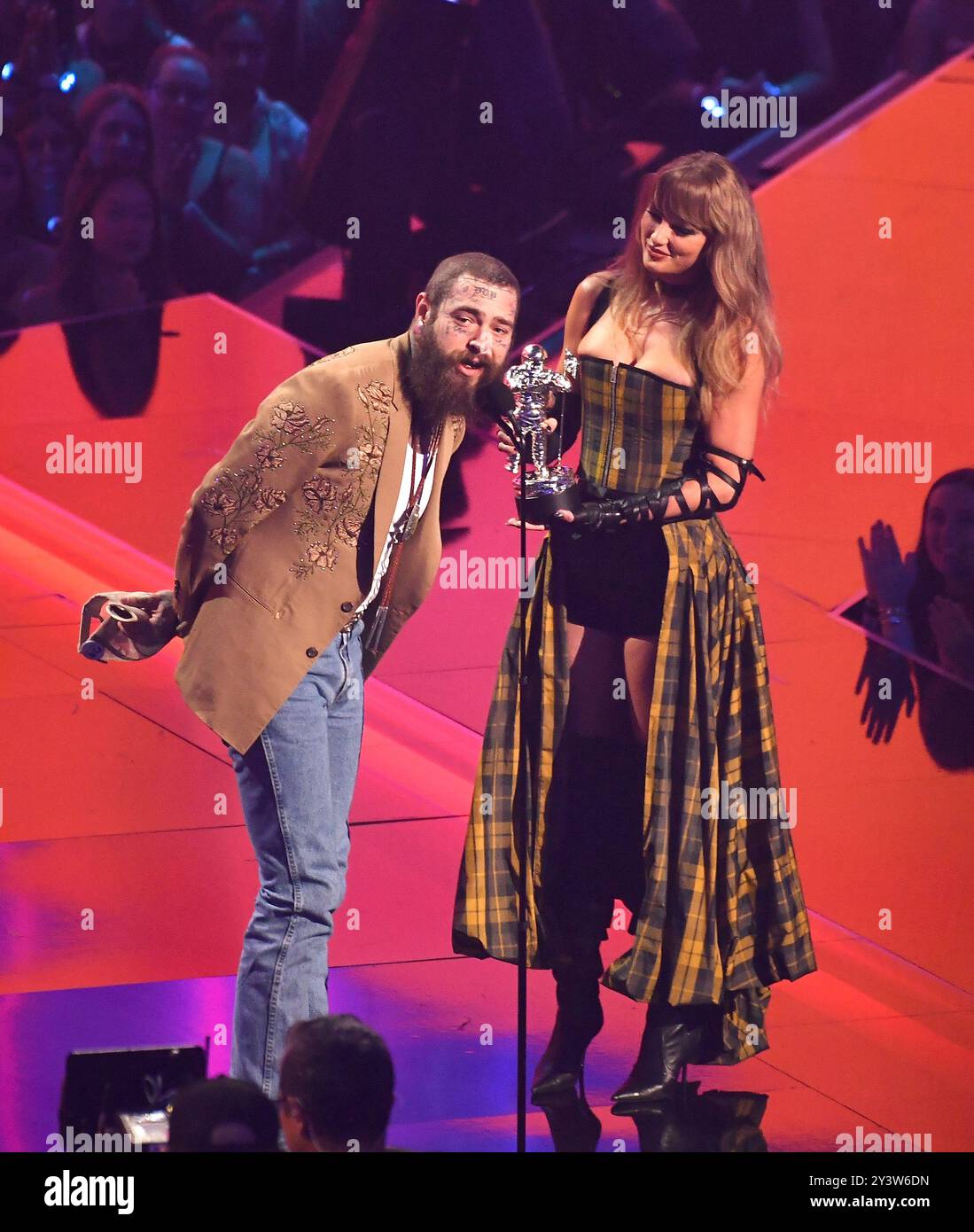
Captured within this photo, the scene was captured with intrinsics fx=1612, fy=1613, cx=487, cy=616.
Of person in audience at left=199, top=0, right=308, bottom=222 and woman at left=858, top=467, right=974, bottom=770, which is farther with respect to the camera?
woman at left=858, top=467, right=974, bottom=770

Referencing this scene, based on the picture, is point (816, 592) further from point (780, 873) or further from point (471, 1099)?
point (471, 1099)

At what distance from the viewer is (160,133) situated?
4418 millimetres

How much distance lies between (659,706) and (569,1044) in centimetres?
83

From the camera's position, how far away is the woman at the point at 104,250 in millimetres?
4418

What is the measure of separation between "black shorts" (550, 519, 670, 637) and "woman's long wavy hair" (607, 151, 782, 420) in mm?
339

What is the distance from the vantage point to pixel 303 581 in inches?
134

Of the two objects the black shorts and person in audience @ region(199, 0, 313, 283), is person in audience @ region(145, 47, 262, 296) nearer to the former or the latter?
person in audience @ region(199, 0, 313, 283)

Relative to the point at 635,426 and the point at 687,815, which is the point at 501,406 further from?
the point at 687,815

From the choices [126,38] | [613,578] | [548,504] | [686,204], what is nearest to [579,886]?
[613,578]

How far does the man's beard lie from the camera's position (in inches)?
135

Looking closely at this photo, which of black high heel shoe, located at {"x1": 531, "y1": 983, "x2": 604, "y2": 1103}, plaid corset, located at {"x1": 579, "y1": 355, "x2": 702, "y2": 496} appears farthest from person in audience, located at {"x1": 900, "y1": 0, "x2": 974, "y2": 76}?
black high heel shoe, located at {"x1": 531, "y1": 983, "x2": 604, "y2": 1103}
